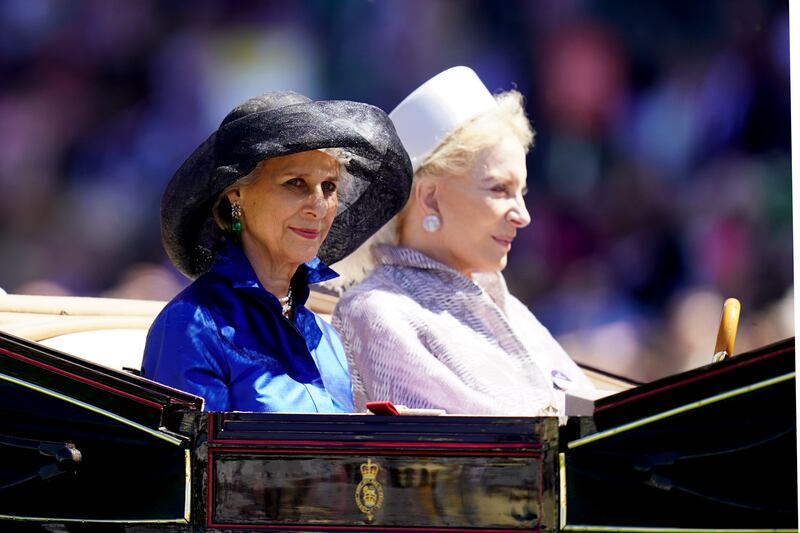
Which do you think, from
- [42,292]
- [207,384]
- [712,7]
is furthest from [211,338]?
[712,7]

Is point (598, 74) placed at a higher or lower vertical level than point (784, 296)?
higher

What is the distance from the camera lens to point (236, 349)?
5.71 feet

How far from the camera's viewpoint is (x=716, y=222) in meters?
3.50

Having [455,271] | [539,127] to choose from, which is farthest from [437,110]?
[539,127]

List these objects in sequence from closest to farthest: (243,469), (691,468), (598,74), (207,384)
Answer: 1. (691,468)
2. (243,469)
3. (207,384)
4. (598,74)

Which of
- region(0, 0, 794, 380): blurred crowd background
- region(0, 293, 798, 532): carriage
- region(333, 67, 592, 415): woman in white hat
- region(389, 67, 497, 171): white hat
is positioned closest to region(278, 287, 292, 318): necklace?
region(333, 67, 592, 415): woman in white hat

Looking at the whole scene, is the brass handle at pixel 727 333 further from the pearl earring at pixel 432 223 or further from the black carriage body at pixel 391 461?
the pearl earring at pixel 432 223

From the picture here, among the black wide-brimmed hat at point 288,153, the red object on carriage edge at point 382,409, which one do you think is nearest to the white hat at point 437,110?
the black wide-brimmed hat at point 288,153

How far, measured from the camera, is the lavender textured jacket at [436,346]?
7.00 feet

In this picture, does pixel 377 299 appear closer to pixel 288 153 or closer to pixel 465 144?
pixel 465 144

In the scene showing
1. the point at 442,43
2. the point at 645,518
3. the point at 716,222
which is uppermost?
the point at 442,43

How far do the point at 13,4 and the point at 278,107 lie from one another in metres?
1.66

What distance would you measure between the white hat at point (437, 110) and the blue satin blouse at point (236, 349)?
26.6 inches

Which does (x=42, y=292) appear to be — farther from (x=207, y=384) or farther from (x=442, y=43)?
(x=207, y=384)
